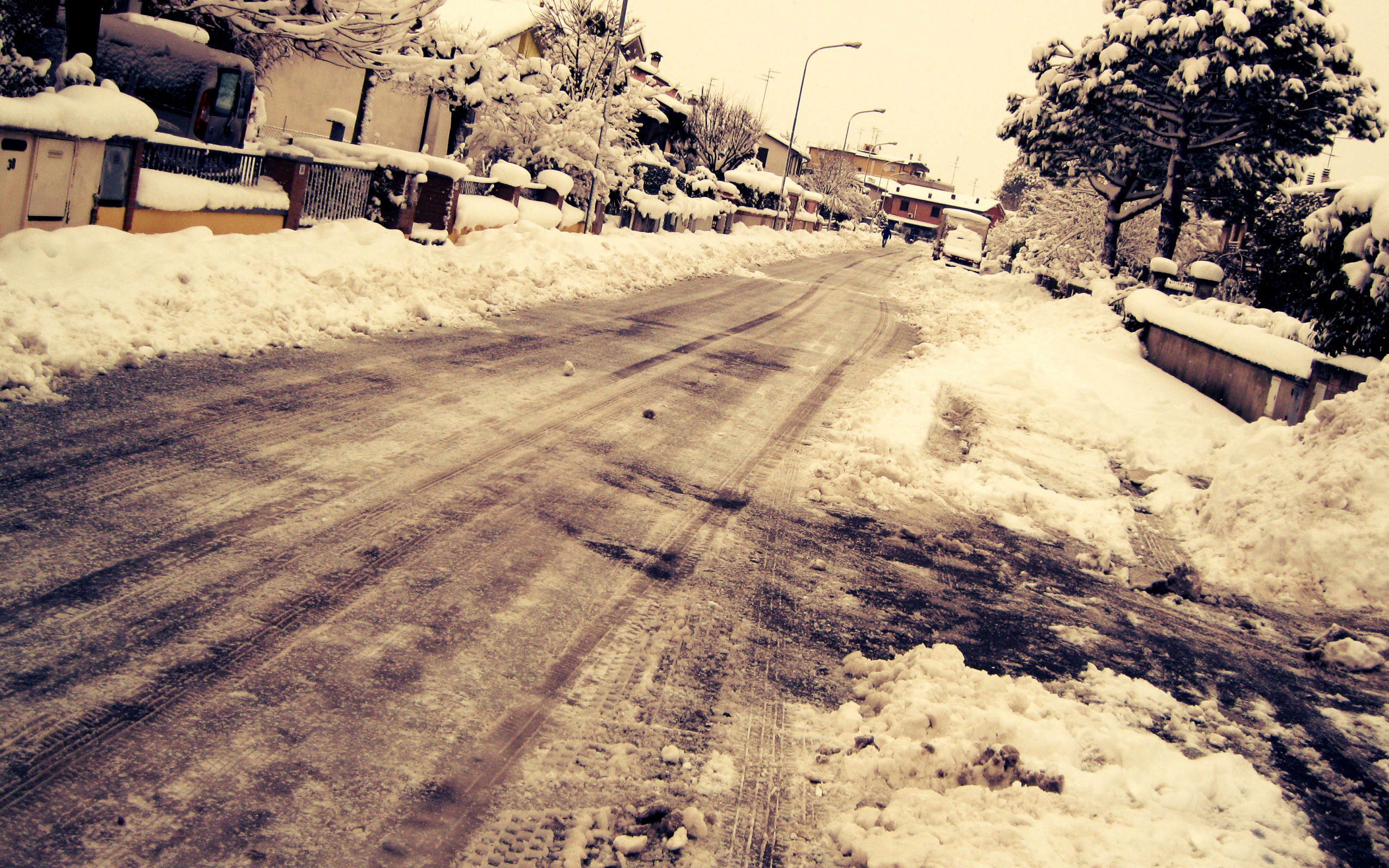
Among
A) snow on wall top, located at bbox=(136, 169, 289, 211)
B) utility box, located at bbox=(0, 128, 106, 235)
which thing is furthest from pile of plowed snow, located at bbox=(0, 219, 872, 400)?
snow on wall top, located at bbox=(136, 169, 289, 211)

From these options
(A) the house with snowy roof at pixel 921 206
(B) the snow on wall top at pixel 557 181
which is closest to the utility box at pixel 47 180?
(B) the snow on wall top at pixel 557 181

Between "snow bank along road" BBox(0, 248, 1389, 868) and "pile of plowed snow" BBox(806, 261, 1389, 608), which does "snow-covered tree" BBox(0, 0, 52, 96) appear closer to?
"snow bank along road" BBox(0, 248, 1389, 868)

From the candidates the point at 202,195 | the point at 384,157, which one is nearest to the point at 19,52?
the point at 202,195

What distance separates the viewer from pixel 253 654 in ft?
12.4

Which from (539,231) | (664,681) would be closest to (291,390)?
(664,681)

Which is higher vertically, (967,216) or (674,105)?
(967,216)

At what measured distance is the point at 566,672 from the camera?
406 centimetres

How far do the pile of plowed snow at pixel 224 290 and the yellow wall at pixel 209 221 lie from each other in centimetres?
142

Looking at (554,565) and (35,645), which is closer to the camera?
(35,645)

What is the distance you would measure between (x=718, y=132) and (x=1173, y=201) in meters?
30.1

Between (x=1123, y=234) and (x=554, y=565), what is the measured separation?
36221 mm

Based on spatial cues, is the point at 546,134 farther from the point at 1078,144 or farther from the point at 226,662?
the point at 226,662

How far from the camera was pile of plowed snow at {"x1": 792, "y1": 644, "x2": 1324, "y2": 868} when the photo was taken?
324 cm

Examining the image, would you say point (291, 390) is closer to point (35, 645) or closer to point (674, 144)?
point (35, 645)
